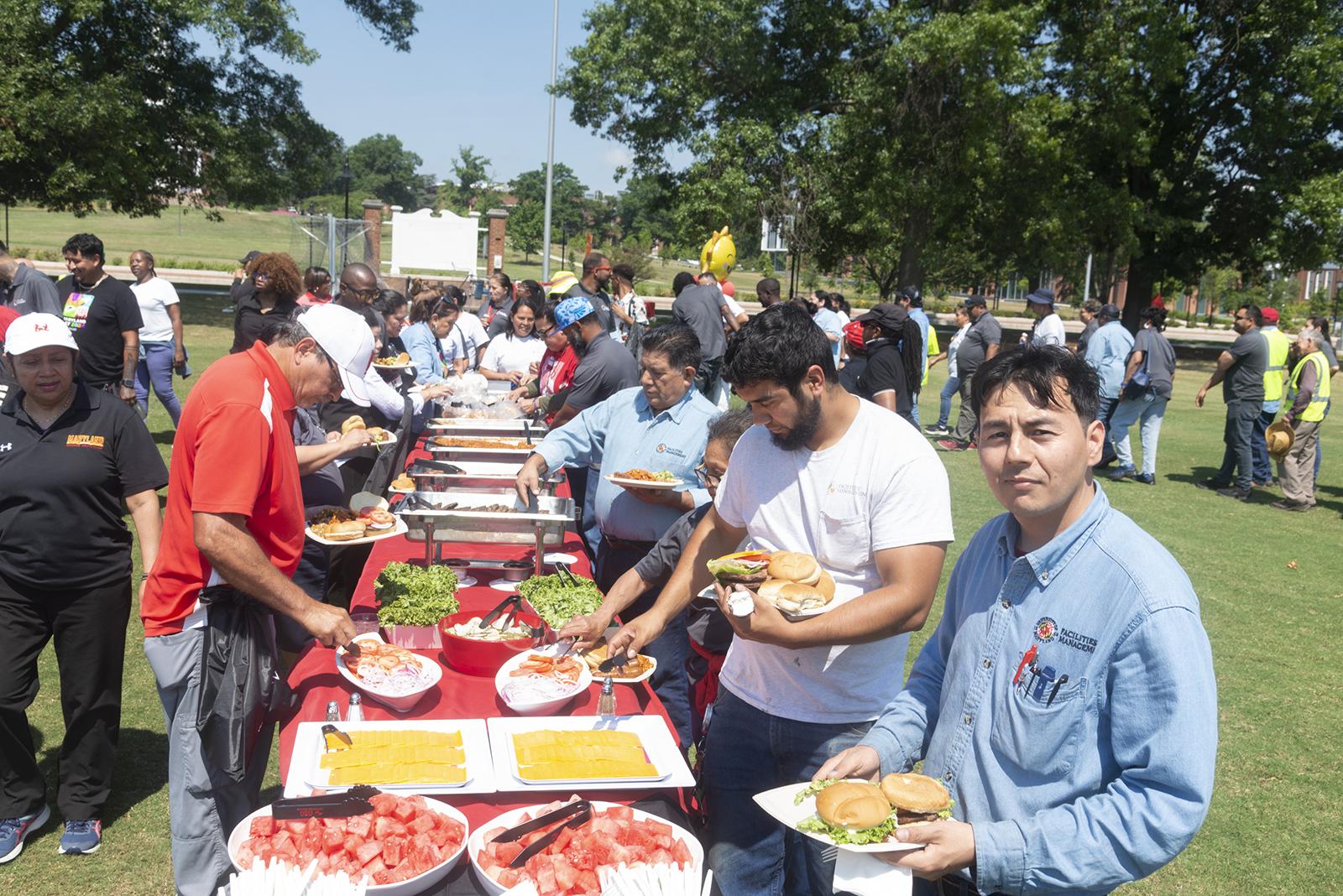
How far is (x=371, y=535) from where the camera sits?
150 inches

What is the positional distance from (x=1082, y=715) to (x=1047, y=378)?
0.59 metres

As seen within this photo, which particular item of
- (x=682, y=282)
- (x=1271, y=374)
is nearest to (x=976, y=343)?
(x=1271, y=374)

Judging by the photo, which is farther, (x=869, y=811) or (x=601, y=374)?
(x=601, y=374)

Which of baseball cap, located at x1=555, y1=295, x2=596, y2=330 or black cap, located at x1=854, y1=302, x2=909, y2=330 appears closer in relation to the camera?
baseball cap, located at x1=555, y1=295, x2=596, y2=330

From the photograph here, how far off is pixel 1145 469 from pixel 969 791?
35.5ft

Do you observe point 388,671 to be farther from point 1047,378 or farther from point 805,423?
point 1047,378

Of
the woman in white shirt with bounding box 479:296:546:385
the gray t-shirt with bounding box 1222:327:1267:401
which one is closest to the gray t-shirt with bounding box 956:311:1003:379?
the gray t-shirt with bounding box 1222:327:1267:401

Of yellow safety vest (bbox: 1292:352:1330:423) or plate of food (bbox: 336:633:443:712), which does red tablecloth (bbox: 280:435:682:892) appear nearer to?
plate of food (bbox: 336:633:443:712)

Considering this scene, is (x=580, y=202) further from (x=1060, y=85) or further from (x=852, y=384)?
(x=852, y=384)

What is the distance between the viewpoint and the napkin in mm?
1615

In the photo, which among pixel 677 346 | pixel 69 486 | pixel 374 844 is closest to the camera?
pixel 374 844

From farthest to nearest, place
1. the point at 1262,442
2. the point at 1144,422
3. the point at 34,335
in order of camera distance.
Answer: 1. the point at 1144,422
2. the point at 1262,442
3. the point at 34,335

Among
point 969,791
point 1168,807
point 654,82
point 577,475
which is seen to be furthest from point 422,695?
point 654,82

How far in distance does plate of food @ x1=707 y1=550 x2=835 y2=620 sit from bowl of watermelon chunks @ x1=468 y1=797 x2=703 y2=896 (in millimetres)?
516
